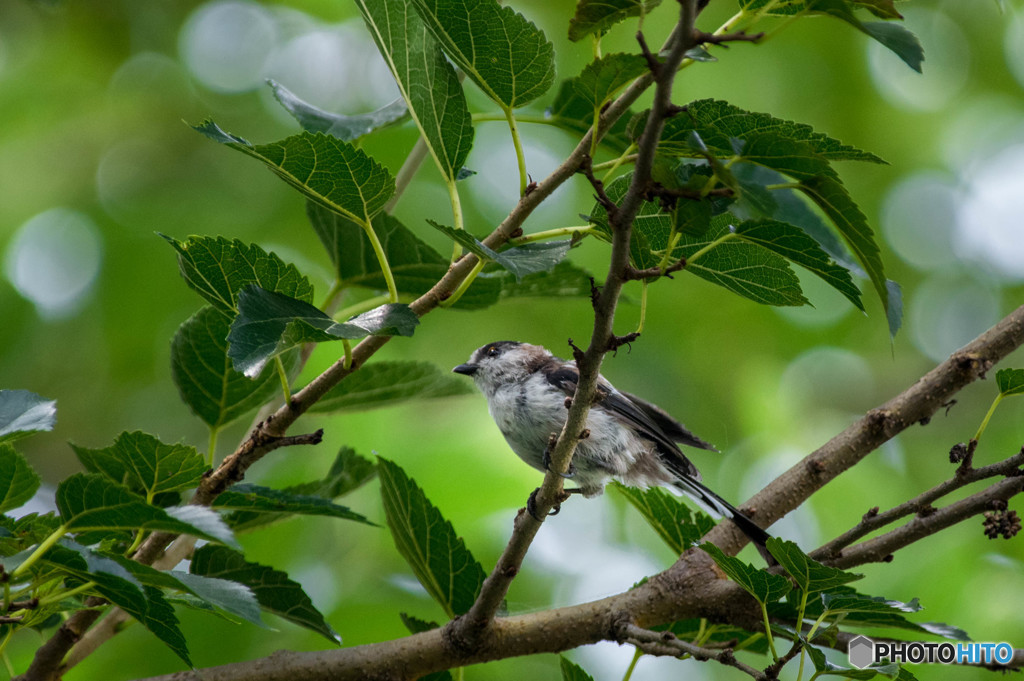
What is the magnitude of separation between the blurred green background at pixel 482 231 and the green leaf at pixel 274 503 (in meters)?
2.60

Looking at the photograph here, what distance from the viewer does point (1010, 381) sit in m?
2.30

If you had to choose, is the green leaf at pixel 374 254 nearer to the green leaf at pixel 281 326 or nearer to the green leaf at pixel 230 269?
the green leaf at pixel 230 269

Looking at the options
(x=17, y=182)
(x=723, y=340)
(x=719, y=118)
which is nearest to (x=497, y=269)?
(x=719, y=118)

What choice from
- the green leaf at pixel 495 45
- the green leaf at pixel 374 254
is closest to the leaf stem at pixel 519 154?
the green leaf at pixel 495 45

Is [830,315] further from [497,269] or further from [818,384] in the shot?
[497,269]

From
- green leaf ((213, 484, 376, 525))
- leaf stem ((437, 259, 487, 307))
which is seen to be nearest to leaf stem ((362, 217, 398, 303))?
leaf stem ((437, 259, 487, 307))

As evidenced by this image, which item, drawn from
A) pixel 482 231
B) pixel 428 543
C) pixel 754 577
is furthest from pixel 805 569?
pixel 482 231

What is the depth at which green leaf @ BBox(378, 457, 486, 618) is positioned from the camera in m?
2.69

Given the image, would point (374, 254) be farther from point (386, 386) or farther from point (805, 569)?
point (805, 569)

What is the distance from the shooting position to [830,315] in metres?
6.70

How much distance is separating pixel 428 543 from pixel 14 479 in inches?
48.0

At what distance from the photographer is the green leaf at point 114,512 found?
162 cm

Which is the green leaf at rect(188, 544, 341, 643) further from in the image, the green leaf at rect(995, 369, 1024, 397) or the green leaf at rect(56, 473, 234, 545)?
the green leaf at rect(995, 369, 1024, 397)

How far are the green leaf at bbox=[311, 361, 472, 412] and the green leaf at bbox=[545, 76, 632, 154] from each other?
2.88 feet
